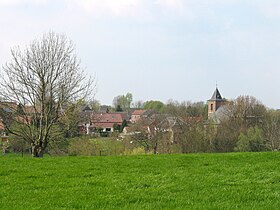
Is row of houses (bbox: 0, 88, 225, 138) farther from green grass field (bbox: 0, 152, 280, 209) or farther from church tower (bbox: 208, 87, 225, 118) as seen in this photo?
green grass field (bbox: 0, 152, 280, 209)

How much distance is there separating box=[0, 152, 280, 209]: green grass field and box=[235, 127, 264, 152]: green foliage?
30.2m

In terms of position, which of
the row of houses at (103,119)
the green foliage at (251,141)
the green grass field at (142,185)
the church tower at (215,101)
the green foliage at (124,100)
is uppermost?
the green foliage at (124,100)

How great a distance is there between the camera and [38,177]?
10.4 meters

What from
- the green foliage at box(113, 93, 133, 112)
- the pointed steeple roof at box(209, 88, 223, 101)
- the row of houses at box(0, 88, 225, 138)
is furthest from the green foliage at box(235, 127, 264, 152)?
the green foliage at box(113, 93, 133, 112)

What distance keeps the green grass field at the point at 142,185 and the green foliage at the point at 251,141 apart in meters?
30.2

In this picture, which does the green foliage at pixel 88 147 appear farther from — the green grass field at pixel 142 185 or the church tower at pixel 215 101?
the church tower at pixel 215 101

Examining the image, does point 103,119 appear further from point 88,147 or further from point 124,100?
point 124,100

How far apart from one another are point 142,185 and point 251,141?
3643 cm

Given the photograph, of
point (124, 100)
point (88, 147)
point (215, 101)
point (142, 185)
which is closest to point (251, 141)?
point (88, 147)

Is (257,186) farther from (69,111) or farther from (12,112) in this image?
(12,112)

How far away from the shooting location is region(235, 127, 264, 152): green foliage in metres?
43.0

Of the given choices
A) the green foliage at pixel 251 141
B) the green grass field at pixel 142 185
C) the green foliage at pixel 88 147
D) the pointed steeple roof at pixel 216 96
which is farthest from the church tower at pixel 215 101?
the green grass field at pixel 142 185

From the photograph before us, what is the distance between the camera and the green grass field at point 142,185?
712cm

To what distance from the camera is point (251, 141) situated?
4362 cm
